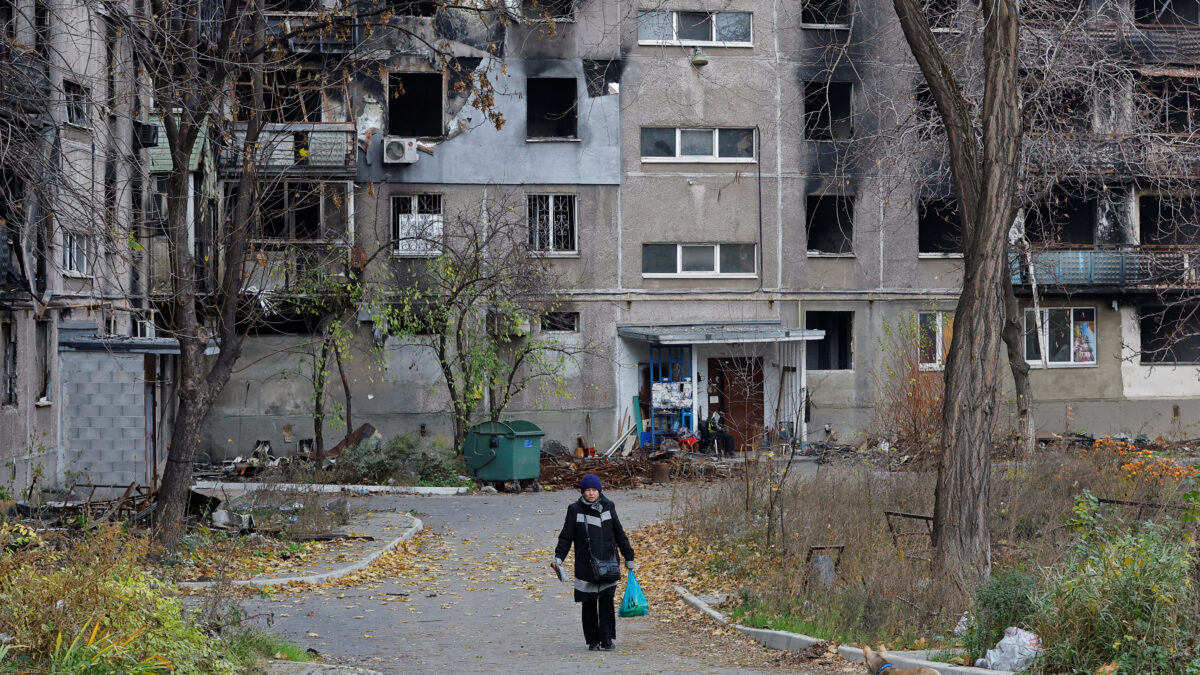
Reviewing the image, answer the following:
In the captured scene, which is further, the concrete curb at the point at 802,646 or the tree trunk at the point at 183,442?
the tree trunk at the point at 183,442

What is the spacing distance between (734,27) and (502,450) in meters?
15.6

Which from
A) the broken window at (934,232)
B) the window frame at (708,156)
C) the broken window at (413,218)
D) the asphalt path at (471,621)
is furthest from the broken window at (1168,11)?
the asphalt path at (471,621)

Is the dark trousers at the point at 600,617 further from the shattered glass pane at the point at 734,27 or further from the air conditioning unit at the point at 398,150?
the shattered glass pane at the point at 734,27

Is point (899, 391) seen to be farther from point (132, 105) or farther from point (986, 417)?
point (132, 105)

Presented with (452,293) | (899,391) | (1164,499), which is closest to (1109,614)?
(1164,499)

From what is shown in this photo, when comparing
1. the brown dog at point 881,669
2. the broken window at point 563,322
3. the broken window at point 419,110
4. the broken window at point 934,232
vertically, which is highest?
the broken window at point 419,110

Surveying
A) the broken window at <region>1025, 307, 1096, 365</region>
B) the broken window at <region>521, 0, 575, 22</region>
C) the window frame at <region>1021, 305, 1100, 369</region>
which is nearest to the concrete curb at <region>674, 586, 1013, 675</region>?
the broken window at <region>521, 0, 575, 22</region>

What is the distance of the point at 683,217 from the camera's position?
34438 mm

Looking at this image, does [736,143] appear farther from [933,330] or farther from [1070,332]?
[1070,332]

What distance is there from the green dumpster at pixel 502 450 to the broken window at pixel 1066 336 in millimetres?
18189

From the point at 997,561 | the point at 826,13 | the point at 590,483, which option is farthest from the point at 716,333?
the point at 590,483

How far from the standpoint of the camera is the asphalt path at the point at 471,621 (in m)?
10.3

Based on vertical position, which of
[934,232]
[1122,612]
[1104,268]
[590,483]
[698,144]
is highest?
[698,144]

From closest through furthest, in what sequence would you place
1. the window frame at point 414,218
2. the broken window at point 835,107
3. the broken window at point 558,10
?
the window frame at point 414,218
the broken window at point 558,10
the broken window at point 835,107
